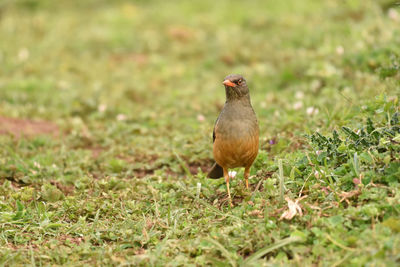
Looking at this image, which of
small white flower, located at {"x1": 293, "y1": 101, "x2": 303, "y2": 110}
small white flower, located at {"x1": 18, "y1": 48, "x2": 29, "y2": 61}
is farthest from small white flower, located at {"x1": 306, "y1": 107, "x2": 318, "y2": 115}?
small white flower, located at {"x1": 18, "y1": 48, "x2": 29, "y2": 61}

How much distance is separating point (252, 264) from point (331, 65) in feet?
17.3

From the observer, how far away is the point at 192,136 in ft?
22.2

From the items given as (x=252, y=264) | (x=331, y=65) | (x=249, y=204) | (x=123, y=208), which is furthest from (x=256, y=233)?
(x=331, y=65)

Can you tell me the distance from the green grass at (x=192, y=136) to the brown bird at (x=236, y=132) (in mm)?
249

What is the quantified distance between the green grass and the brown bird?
249 mm

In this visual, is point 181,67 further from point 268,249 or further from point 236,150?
point 268,249

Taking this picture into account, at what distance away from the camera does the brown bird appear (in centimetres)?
475

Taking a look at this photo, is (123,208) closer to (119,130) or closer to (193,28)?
(119,130)

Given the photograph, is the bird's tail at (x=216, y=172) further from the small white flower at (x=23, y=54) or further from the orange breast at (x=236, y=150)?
the small white flower at (x=23, y=54)

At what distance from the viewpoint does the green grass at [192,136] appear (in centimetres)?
380

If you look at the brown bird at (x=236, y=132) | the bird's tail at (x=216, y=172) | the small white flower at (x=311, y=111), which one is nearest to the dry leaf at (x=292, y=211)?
the brown bird at (x=236, y=132)

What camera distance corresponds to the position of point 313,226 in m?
3.76

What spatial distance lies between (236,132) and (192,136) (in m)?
2.05

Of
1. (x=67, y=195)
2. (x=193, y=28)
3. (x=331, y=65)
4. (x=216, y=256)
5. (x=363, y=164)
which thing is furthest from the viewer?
(x=193, y=28)
